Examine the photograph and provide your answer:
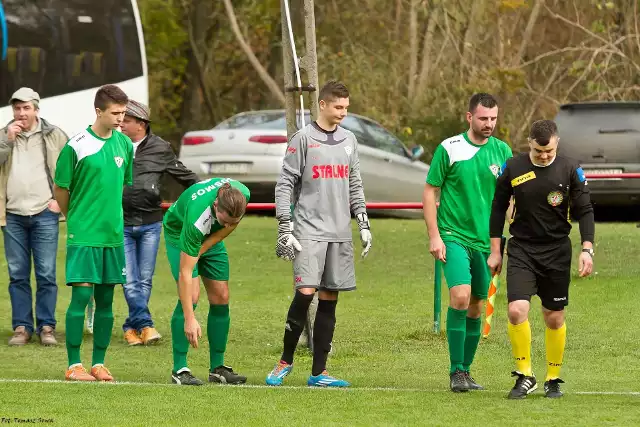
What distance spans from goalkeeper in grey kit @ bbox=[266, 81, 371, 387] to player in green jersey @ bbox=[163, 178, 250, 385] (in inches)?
14.0

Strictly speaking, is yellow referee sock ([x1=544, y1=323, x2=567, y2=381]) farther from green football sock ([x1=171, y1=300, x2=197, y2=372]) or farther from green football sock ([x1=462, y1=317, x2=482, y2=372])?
green football sock ([x1=171, y1=300, x2=197, y2=372])

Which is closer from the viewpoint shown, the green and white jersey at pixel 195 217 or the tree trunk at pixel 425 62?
the green and white jersey at pixel 195 217

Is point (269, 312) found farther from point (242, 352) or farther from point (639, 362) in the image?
point (639, 362)

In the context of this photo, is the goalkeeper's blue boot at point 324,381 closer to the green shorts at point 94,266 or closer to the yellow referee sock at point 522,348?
the yellow referee sock at point 522,348

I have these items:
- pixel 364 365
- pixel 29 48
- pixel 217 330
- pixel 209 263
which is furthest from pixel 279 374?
pixel 29 48

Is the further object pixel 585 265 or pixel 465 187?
pixel 465 187

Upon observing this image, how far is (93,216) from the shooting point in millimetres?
9945

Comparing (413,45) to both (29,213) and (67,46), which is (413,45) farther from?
(29,213)

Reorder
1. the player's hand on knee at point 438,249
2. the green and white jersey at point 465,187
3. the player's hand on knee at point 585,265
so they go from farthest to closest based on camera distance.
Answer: the green and white jersey at point 465,187, the player's hand on knee at point 438,249, the player's hand on knee at point 585,265

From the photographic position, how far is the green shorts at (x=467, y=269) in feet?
31.5

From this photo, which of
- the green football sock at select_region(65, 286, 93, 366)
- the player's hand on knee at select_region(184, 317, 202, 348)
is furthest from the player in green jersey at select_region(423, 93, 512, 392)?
the green football sock at select_region(65, 286, 93, 366)

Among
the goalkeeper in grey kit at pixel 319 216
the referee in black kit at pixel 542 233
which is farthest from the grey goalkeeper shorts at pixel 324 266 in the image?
the referee in black kit at pixel 542 233

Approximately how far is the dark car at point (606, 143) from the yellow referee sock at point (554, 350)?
11718 millimetres

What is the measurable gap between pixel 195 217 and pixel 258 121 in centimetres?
1403
